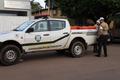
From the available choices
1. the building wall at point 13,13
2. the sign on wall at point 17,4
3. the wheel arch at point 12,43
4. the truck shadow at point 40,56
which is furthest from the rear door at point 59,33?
the sign on wall at point 17,4

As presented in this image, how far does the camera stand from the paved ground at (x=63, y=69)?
902 centimetres

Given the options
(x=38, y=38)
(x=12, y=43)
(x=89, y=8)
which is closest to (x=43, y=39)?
(x=38, y=38)

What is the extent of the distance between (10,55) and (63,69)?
7.18 feet

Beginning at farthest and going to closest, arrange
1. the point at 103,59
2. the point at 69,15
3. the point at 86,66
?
1. the point at 69,15
2. the point at 103,59
3. the point at 86,66

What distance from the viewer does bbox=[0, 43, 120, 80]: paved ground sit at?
902 cm

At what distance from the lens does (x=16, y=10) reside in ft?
113

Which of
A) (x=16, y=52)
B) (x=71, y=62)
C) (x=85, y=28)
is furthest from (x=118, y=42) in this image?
(x=16, y=52)

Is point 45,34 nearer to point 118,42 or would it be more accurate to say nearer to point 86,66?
point 86,66

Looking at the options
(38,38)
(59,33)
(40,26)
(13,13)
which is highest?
(13,13)

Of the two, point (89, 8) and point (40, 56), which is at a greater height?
point (89, 8)

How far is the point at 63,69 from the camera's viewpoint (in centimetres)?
1029

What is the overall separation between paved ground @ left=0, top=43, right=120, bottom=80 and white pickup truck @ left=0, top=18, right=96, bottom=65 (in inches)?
17.3

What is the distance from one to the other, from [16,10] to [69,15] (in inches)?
281

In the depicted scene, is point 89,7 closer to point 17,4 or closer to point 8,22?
point 8,22
